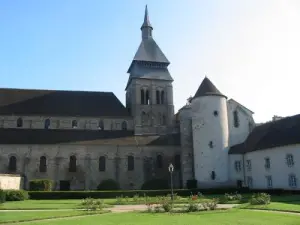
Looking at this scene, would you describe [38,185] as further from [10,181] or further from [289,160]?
[289,160]

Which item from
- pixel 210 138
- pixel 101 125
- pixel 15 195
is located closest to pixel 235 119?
pixel 210 138

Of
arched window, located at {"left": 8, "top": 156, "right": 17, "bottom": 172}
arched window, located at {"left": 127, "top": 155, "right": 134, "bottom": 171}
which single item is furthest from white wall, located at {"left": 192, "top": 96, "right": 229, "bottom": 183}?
arched window, located at {"left": 8, "top": 156, "right": 17, "bottom": 172}

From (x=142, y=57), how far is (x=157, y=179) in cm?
2216

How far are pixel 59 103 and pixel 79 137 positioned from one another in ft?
26.3

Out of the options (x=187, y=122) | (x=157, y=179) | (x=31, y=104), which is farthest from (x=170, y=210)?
(x=31, y=104)

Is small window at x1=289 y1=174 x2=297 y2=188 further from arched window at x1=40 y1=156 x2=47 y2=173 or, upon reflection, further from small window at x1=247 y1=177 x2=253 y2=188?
arched window at x1=40 y1=156 x2=47 y2=173

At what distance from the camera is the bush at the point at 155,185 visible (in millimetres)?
43062

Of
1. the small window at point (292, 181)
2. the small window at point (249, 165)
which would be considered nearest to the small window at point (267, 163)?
the small window at point (292, 181)

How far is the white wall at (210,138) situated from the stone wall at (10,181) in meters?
23.0

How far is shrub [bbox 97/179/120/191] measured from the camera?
1668 inches

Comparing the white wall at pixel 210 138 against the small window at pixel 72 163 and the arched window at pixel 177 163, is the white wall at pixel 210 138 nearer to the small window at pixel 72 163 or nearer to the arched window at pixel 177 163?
the arched window at pixel 177 163

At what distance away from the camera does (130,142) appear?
47219 mm

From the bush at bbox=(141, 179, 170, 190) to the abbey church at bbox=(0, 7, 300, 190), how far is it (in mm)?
2181

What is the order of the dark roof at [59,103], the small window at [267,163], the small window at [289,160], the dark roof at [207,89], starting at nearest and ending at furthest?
the small window at [289,160], the small window at [267,163], the dark roof at [207,89], the dark roof at [59,103]
